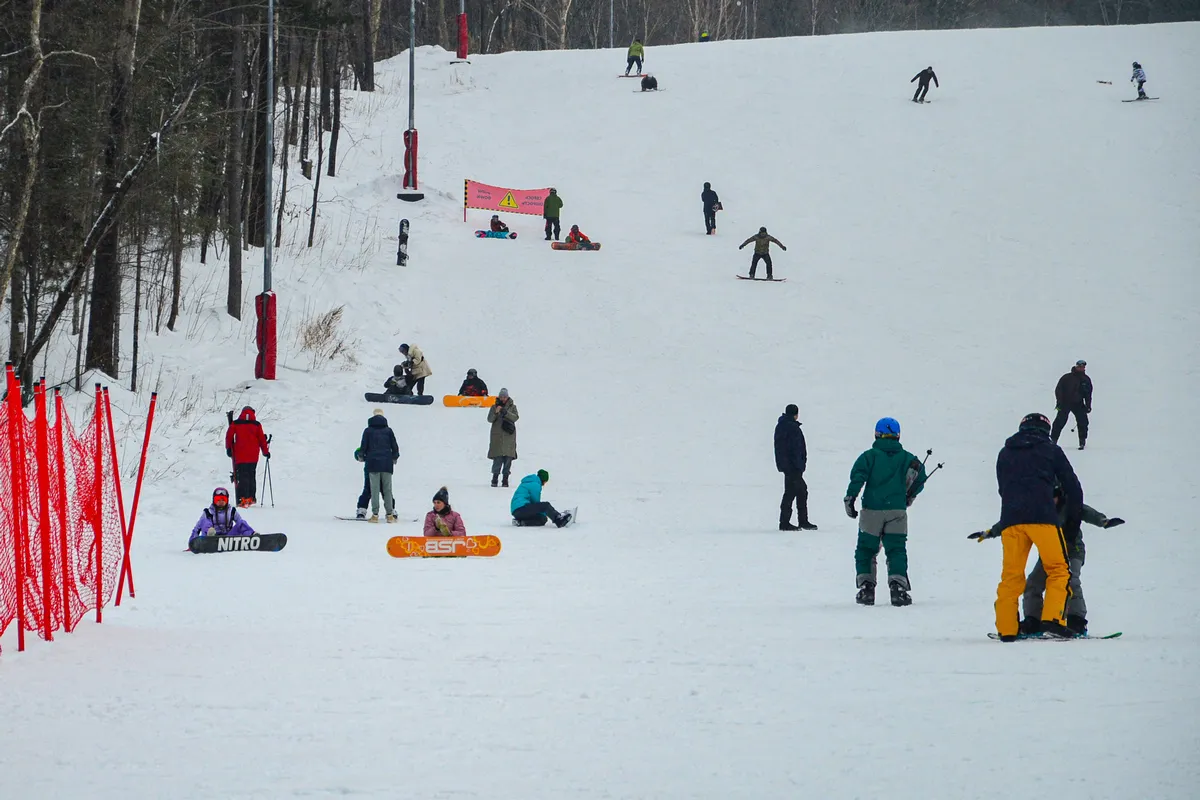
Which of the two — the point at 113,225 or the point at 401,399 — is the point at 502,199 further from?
the point at 113,225

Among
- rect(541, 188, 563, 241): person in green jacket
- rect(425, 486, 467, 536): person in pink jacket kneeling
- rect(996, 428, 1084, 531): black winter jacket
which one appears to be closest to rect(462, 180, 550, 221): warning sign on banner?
rect(541, 188, 563, 241): person in green jacket

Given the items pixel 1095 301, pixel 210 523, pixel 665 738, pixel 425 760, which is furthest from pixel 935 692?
pixel 1095 301

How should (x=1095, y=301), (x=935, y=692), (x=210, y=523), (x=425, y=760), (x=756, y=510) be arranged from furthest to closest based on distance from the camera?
(x=1095, y=301), (x=756, y=510), (x=210, y=523), (x=935, y=692), (x=425, y=760)

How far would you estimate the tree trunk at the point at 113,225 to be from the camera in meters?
18.4

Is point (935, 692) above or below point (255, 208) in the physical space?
below

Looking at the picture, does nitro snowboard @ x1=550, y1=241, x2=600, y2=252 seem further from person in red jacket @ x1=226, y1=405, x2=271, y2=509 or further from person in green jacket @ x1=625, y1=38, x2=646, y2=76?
person in red jacket @ x1=226, y1=405, x2=271, y2=509

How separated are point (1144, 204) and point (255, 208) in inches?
907

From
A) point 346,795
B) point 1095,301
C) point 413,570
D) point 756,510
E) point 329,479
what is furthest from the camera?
point 1095,301

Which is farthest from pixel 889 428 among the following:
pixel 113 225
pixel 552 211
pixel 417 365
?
pixel 552 211

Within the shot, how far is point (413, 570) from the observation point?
1152 centimetres

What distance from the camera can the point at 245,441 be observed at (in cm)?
1544

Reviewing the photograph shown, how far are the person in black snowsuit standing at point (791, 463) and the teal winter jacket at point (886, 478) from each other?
13.8 feet

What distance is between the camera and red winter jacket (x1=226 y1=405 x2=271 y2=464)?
1540 centimetres

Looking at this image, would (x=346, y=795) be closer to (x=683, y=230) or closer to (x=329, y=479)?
(x=329, y=479)
